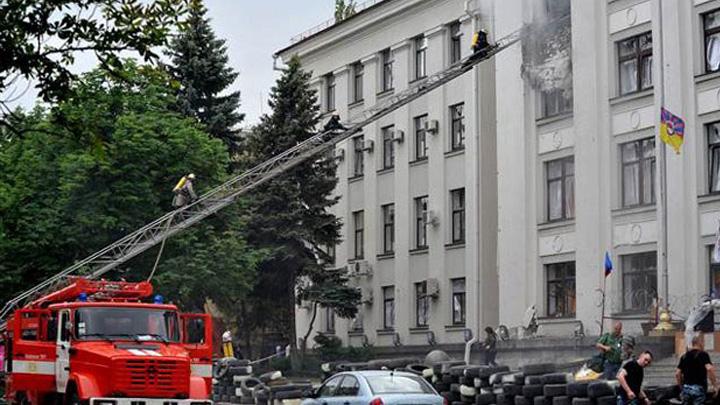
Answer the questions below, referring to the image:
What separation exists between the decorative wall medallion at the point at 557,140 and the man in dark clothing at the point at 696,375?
20.8 m

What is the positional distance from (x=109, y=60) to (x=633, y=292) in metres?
25.8

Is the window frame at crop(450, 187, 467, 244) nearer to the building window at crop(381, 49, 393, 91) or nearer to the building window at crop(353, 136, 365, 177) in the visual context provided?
the building window at crop(381, 49, 393, 91)

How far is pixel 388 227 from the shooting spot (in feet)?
171

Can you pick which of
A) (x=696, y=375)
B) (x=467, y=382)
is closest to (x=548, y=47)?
(x=467, y=382)

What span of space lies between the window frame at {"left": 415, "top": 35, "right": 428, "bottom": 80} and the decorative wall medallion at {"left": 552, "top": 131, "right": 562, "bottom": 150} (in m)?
10.6

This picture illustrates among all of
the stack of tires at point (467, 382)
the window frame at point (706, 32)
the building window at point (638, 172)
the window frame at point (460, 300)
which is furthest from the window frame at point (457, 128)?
the stack of tires at point (467, 382)

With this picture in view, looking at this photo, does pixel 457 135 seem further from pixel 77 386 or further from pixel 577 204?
pixel 77 386

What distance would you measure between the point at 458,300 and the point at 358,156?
9776mm

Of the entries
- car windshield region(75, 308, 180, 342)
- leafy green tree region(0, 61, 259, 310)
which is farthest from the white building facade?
car windshield region(75, 308, 180, 342)

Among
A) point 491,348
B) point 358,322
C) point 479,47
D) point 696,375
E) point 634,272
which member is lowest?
point 696,375

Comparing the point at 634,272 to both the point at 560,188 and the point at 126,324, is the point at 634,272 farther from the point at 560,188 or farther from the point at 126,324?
the point at 126,324

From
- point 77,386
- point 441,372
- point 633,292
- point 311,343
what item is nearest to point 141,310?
point 77,386

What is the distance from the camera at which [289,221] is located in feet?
157

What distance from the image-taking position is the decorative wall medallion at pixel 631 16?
120ft
